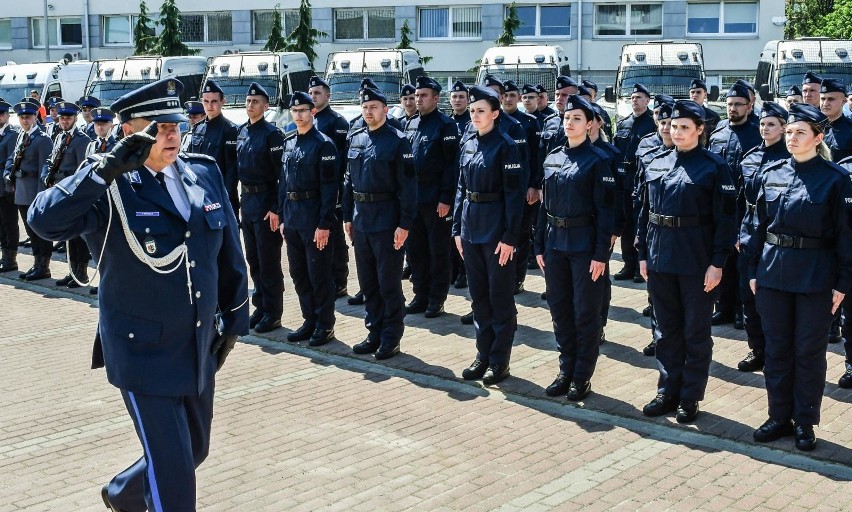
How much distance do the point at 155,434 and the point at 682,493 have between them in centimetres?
292

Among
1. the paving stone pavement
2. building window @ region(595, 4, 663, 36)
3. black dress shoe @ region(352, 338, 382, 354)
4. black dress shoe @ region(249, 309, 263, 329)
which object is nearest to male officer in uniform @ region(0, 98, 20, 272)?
the paving stone pavement

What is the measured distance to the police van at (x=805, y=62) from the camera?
20.0 meters

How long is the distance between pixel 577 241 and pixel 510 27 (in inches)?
1072

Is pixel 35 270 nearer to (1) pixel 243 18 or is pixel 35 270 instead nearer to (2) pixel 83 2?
(1) pixel 243 18

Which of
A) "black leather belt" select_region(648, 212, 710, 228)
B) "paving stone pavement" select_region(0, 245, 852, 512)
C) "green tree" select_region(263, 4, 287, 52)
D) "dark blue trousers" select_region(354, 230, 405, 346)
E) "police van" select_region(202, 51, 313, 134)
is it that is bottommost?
"paving stone pavement" select_region(0, 245, 852, 512)

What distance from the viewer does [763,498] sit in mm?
Answer: 5820

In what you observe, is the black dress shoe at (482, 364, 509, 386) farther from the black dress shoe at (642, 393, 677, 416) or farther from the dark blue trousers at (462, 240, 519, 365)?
the black dress shoe at (642, 393, 677, 416)

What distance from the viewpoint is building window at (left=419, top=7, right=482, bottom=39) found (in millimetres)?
36969

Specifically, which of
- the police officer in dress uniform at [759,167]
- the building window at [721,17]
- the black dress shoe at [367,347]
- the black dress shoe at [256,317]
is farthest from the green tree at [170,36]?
the police officer in dress uniform at [759,167]

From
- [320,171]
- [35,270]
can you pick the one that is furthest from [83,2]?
[320,171]

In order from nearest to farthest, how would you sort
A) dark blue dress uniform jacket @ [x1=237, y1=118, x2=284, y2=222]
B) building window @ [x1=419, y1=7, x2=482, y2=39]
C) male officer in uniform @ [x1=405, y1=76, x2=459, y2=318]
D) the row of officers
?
1. the row of officers
2. dark blue dress uniform jacket @ [x1=237, y1=118, x2=284, y2=222]
3. male officer in uniform @ [x1=405, y1=76, x2=459, y2=318]
4. building window @ [x1=419, y1=7, x2=482, y2=39]

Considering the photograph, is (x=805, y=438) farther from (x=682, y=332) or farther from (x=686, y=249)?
(x=686, y=249)

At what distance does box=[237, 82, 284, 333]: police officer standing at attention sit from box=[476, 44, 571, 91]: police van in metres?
12.3

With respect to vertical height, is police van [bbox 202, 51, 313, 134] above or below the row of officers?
above
